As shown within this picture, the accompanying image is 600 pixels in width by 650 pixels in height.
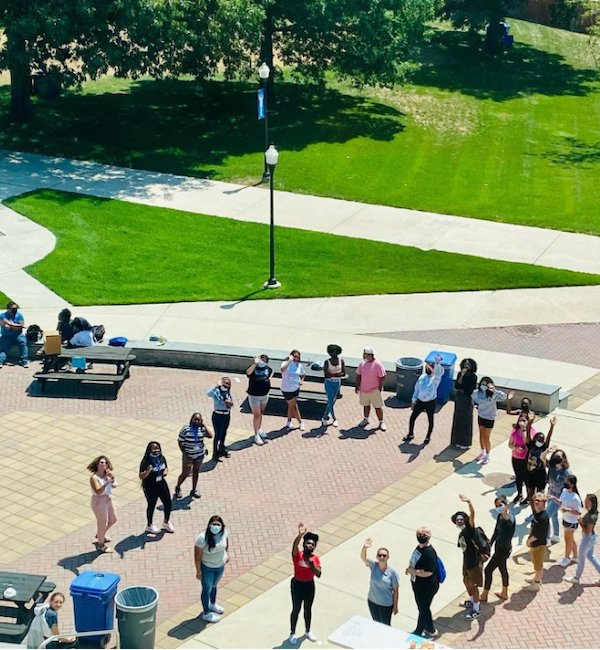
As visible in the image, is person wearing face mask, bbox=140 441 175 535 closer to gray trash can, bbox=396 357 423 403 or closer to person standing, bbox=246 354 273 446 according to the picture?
person standing, bbox=246 354 273 446

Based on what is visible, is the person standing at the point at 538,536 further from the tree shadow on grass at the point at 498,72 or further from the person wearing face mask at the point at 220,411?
the tree shadow on grass at the point at 498,72

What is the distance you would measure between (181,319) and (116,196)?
8.31 meters

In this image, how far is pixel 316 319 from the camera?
23.8 meters

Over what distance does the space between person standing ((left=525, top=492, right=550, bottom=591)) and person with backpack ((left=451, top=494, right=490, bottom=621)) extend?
0.84 m

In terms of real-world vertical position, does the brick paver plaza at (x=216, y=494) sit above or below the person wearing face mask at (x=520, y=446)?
below

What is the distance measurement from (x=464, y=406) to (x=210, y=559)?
604cm

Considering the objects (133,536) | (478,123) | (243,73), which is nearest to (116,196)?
(243,73)

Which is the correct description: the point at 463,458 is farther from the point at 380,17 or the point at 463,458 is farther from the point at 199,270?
the point at 380,17

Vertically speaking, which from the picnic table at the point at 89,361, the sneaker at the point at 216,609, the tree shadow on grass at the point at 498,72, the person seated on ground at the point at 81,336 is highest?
the tree shadow on grass at the point at 498,72

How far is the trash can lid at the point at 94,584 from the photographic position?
12258 millimetres

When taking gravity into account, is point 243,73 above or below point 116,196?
above

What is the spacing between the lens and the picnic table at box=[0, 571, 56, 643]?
1228cm

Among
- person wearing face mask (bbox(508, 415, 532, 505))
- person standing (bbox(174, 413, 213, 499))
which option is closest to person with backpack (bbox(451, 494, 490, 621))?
person wearing face mask (bbox(508, 415, 532, 505))

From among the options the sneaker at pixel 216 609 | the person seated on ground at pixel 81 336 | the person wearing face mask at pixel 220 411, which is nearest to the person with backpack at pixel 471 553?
the sneaker at pixel 216 609
